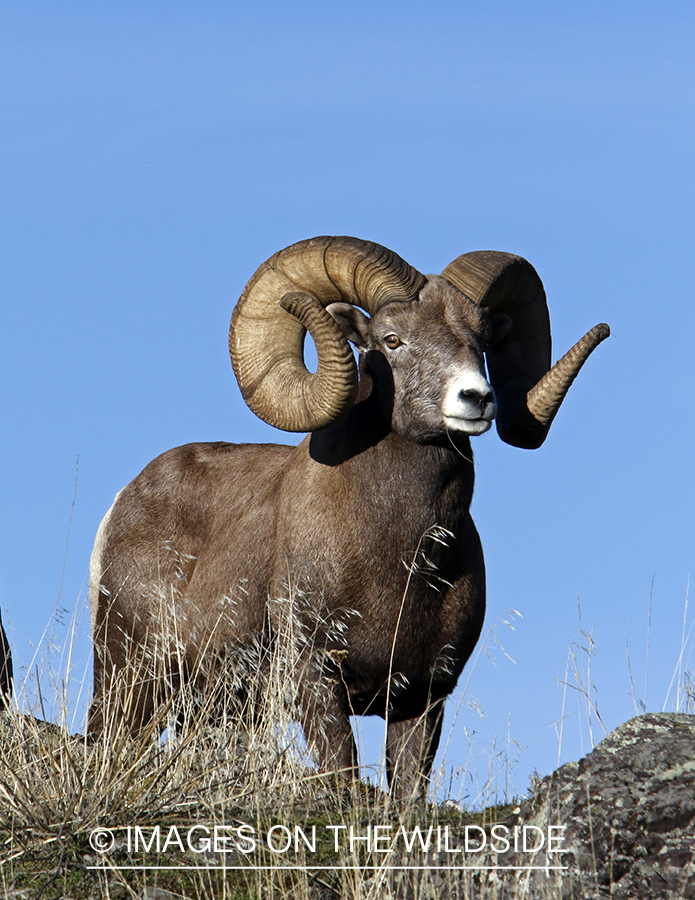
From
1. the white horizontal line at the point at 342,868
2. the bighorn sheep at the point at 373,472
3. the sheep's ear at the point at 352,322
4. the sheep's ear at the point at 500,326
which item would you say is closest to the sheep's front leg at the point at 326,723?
the bighorn sheep at the point at 373,472

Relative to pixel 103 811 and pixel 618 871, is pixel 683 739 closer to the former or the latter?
pixel 618 871

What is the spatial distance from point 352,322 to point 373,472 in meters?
1.20

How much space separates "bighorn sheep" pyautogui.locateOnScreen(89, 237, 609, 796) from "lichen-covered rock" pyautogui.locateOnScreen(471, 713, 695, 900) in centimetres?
215

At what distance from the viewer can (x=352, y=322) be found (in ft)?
28.6

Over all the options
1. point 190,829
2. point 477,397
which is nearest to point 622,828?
point 190,829

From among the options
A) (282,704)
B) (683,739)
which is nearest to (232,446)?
(282,704)

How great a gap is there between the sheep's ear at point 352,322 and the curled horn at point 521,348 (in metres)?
0.69

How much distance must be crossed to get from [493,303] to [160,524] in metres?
3.14

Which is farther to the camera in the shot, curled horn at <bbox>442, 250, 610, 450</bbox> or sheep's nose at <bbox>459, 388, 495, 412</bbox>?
curled horn at <bbox>442, 250, 610, 450</bbox>

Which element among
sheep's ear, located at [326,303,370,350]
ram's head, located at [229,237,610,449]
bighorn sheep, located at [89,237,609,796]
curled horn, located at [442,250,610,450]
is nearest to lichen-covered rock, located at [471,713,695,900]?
bighorn sheep, located at [89,237,609,796]

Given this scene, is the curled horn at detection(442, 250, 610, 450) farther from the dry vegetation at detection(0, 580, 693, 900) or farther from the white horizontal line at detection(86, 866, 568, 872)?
the white horizontal line at detection(86, 866, 568, 872)

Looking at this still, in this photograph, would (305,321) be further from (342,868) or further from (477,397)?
(342,868)

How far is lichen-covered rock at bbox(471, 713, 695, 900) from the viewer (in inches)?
201

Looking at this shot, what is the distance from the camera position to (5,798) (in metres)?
5.89
